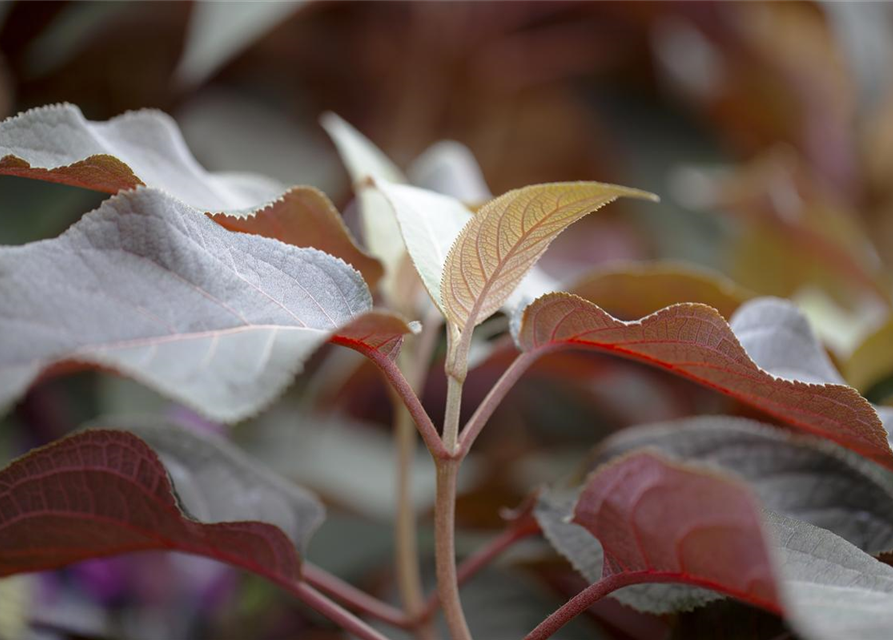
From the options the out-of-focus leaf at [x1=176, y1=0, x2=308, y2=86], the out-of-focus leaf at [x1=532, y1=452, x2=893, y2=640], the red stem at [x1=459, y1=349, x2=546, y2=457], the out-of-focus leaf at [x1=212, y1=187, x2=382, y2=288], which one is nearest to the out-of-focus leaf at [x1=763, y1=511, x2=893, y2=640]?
the out-of-focus leaf at [x1=532, y1=452, x2=893, y2=640]

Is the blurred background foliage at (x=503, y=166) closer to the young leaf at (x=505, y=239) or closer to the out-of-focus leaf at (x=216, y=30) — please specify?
the out-of-focus leaf at (x=216, y=30)

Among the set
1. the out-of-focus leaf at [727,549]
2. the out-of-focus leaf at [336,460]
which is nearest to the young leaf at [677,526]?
the out-of-focus leaf at [727,549]

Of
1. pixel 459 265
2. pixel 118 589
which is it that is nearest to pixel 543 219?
pixel 459 265

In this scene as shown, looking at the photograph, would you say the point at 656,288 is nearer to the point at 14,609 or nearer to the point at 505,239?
the point at 505,239

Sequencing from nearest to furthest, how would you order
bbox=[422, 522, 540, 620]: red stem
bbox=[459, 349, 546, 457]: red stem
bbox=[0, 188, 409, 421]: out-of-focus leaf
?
bbox=[0, 188, 409, 421]: out-of-focus leaf, bbox=[459, 349, 546, 457]: red stem, bbox=[422, 522, 540, 620]: red stem

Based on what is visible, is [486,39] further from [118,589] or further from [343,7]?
[118,589]

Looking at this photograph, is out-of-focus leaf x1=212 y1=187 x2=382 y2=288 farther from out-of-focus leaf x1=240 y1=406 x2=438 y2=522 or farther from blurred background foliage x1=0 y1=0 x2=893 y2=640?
out-of-focus leaf x1=240 y1=406 x2=438 y2=522
